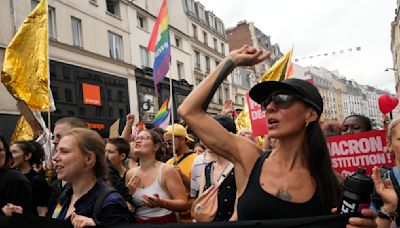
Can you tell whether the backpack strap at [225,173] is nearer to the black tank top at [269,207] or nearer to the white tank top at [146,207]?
the white tank top at [146,207]

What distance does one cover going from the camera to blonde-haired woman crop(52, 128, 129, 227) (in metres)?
2.42

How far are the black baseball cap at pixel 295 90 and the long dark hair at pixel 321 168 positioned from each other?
5.1 inches

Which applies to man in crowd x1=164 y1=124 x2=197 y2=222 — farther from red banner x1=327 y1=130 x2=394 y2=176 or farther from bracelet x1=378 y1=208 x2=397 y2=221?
bracelet x1=378 y1=208 x2=397 y2=221

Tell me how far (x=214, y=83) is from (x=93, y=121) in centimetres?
1847

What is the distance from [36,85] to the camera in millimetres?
7215

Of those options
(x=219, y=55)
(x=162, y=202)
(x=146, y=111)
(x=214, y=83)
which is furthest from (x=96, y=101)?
(x=219, y=55)

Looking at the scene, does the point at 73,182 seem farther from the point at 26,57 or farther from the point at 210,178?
the point at 26,57

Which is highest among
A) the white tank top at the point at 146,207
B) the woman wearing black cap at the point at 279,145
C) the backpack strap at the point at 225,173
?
the woman wearing black cap at the point at 279,145

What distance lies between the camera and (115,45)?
23266mm

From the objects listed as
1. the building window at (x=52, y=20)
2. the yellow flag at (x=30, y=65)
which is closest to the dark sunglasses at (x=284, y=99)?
the yellow flag at (x=30, y=65)

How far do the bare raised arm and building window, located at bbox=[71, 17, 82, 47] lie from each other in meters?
19.0

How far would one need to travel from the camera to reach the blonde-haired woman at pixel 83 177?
7.95 feet

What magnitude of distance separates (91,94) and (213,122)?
18.7 metres

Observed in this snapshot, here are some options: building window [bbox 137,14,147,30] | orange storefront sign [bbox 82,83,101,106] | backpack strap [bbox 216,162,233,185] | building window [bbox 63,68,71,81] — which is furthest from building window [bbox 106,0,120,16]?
backpack strap [bbox 216,162,233,185]
